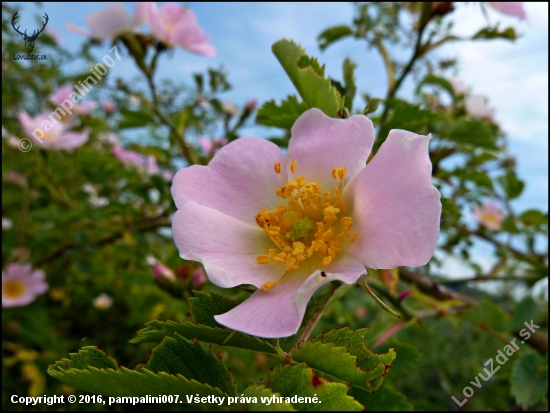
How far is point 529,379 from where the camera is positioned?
1.11 m

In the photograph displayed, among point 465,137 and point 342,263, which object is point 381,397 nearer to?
point 342,263

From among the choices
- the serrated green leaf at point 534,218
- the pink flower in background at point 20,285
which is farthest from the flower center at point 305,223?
the pink flower in background at point 20,285

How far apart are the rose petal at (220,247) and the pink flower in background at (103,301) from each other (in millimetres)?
2321

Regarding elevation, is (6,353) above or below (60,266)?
below

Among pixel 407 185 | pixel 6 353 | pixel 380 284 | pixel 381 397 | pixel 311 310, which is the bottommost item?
pixel 6 353

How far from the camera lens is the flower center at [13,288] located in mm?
1795

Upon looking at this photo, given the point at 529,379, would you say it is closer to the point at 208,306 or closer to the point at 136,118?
the point at 208,306

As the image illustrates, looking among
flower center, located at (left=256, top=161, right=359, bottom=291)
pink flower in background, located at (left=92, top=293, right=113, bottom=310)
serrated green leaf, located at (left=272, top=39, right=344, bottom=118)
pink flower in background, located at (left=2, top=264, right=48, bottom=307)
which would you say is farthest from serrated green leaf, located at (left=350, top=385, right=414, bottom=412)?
pink flower in background, located at (left=92, top=293, right=113, bottom=310)

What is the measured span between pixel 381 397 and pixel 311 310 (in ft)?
1.30

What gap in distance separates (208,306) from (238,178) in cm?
25

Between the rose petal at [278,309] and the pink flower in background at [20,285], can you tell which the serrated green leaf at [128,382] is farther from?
the pink flower in background at [20,285]

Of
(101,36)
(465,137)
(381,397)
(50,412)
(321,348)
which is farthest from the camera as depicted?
(50,412)

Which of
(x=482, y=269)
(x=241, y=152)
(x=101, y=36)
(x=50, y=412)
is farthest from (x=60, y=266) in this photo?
(x=482, y=269)

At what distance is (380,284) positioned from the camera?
2.83 ft
